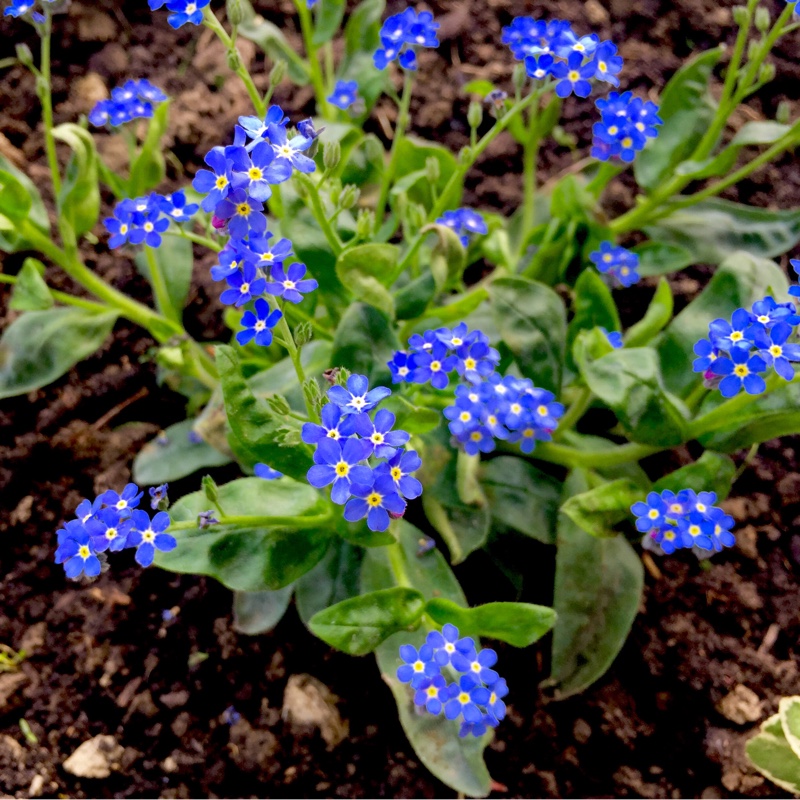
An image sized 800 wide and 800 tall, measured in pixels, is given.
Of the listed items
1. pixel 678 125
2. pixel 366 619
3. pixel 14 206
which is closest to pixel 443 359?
pixel 366 619

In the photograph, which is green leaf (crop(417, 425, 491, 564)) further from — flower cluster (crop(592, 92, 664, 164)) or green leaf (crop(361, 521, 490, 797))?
flower cluster (crop(592, 92, 664, 164))

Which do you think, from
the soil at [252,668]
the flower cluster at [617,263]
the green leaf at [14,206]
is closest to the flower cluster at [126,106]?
the green leaf at [14,206]

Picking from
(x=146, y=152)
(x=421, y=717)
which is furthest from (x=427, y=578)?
(x=146, y=152)

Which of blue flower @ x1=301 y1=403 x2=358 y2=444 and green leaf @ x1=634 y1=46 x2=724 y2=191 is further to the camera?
green leaf @ x1=634 y1=46 x2=724 y2=191

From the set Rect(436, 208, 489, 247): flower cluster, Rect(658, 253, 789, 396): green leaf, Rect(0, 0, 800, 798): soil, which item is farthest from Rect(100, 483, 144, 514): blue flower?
Rect(658, 253, 789, 396): green leaf

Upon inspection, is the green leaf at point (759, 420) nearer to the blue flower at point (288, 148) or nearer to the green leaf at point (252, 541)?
the green leaf at point (252, 541)

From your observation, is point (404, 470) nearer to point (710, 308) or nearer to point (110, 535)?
point (110, 535)
